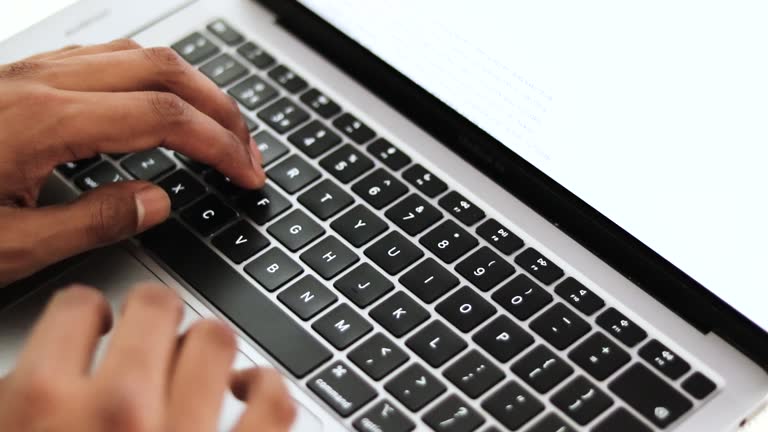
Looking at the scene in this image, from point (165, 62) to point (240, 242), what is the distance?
0.14 m

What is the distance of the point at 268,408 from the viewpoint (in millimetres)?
459

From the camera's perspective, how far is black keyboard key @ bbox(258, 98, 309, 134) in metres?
0.68

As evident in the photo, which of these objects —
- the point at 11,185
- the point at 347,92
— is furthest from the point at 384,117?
the point at 11,185

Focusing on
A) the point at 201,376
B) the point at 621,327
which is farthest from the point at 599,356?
the point at 201,376

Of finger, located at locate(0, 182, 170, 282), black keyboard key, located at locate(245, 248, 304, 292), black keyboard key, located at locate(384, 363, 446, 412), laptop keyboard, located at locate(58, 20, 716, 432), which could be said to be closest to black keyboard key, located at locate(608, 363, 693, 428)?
laptop keyboard, located at locate(58, 20, 716, 432)

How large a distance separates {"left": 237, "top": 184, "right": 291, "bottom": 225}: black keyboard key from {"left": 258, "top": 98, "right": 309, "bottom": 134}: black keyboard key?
A: 61 mm

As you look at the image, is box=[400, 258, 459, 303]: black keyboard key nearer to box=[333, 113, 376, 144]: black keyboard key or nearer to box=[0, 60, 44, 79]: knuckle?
box=[333, 113, 376, 144]: black keyboard key

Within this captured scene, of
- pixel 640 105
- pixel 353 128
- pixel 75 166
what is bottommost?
pixel 75 166

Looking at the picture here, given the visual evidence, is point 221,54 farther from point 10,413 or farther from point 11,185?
point 10,413

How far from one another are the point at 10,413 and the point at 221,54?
1.21ft

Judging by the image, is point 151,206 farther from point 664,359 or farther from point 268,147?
point 664,359

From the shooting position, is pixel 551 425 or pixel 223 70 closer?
pixel 551 425

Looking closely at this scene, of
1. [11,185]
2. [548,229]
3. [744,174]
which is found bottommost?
[11,185]

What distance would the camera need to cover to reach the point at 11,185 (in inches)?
22.8
